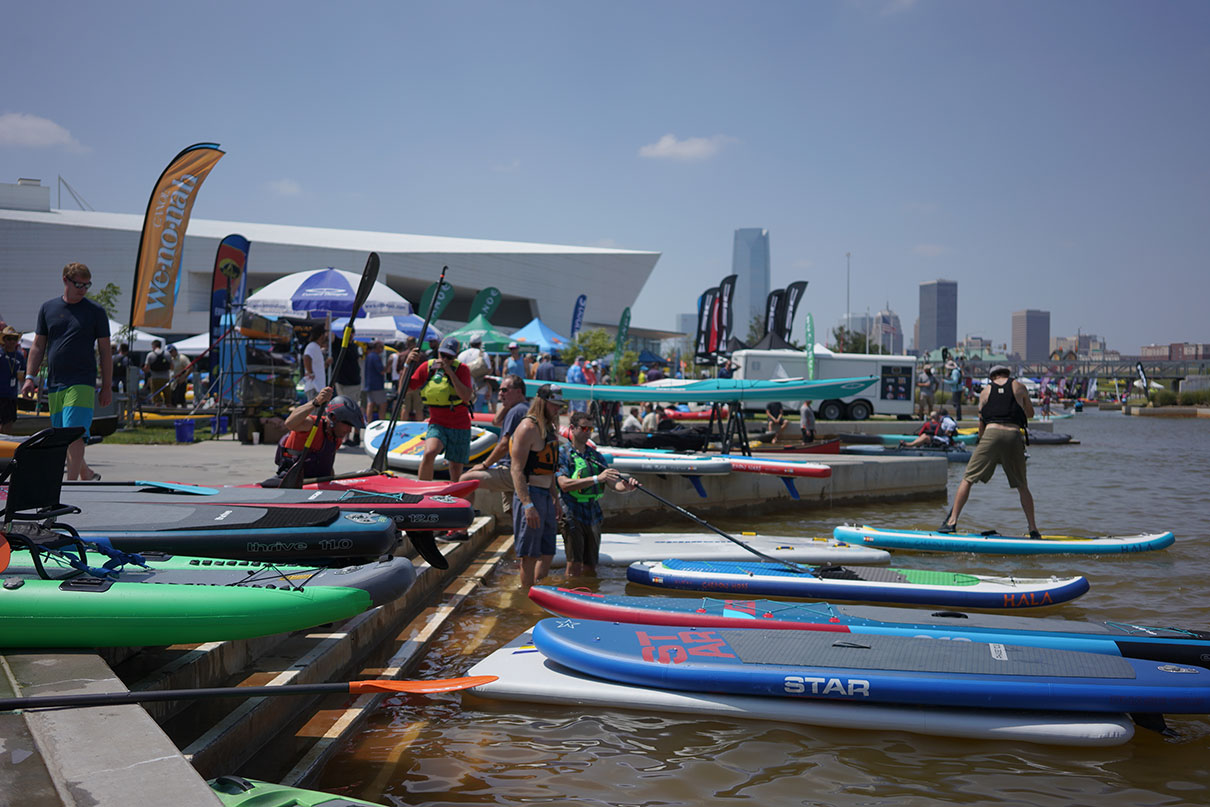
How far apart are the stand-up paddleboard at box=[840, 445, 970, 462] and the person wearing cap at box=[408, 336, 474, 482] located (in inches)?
397

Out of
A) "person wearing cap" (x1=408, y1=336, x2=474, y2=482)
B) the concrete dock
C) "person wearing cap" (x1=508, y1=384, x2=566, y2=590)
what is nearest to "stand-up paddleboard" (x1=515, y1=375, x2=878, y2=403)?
"person wearing cap" (x1=408, y1=336, x2=474, y2=482)

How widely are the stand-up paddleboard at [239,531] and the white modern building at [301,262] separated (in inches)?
1736

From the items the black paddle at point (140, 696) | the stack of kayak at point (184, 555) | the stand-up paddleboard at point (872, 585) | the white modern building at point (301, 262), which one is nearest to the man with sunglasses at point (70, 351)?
the stack of kayak at point (184, 555)

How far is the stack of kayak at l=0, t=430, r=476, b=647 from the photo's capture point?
334 centimetres

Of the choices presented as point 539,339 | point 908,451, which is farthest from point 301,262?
point 908,451

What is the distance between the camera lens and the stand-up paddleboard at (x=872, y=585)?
668cm

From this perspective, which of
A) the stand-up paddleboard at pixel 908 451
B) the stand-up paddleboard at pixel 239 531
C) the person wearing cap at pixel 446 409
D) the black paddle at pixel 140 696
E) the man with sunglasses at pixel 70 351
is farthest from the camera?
the stand-up paddleboard at pixel 908 451

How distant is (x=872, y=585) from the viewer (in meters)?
6.73

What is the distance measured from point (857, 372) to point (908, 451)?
9.53 meters

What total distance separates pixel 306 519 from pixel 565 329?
60148mm

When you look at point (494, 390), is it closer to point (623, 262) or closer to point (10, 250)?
point (10, 250)

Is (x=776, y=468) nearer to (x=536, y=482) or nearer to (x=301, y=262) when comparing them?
(x=536, y=482)

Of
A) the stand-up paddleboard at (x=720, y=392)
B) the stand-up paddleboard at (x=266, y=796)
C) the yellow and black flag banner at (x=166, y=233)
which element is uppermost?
the yellow and black flag banner at (x=166, y=233)

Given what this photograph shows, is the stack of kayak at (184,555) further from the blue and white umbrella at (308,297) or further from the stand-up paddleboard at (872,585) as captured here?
the blue and white umbrella at (308,297)
